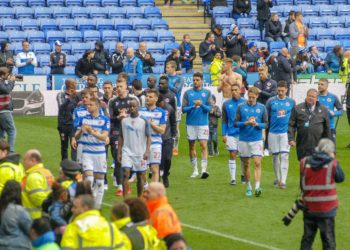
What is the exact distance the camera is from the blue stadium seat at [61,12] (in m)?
38.1

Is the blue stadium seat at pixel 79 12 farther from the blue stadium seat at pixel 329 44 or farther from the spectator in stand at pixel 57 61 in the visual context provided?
the blue stadium seat at pixel 329 44

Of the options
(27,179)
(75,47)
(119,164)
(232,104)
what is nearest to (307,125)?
(232,104)

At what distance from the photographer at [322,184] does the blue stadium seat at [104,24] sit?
22.7 m

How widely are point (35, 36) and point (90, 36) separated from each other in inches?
70.6

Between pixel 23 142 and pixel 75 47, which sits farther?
pixel 75 47

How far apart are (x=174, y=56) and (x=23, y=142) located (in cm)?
674

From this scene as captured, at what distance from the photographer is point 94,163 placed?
19922 mm

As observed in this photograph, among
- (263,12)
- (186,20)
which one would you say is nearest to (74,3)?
(186,20)

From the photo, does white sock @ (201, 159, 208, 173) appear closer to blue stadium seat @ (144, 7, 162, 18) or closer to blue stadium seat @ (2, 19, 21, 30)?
blue stadium seat @ (2, 19, 21, 30)

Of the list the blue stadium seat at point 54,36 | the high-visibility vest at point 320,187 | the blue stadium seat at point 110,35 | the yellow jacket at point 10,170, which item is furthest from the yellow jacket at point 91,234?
the blue stadium seat at point 110,35

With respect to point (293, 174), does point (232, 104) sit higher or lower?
higher

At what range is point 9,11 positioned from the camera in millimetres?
37594

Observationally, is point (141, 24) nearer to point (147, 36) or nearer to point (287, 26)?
point (147, 36)

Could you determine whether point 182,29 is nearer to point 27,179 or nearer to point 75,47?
point 75,47
